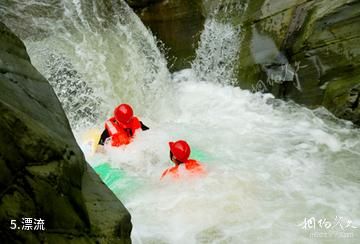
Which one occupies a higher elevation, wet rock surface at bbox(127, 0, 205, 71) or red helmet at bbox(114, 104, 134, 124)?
wet rock surface at bbox(127, 0, 205, 71)

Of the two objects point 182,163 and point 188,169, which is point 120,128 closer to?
point 182,163

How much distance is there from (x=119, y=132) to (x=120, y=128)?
88 millimetres

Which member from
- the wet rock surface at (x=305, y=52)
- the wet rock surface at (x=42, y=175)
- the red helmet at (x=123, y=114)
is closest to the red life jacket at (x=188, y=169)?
the red helmet at (x=123, y=114)

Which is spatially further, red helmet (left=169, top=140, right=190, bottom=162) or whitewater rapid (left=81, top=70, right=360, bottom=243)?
red helmet (left=169, top=140, right=190, bottom=162)

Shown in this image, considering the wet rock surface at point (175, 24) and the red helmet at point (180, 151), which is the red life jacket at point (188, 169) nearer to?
the red helmet at point (180, 151)

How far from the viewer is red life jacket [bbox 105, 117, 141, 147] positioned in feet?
22.0

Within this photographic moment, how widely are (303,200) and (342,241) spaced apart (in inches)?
35.4

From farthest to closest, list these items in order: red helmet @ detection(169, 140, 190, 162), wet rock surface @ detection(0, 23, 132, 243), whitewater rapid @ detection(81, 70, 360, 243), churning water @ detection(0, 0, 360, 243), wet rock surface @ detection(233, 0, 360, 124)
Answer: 1. wet rock surface @ detection(233, 0, 360, 124)
2. red helmet @ detection(169, 140, 190, 162)
3. churning water @ detection(0, 0, 360, 243)
4. whitewater rapid @ detection(81, 70, 360, 243)
5. wet rock surface @ detection(0, 23, 132, 243)

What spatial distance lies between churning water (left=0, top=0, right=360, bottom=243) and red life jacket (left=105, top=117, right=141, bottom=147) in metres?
0.13

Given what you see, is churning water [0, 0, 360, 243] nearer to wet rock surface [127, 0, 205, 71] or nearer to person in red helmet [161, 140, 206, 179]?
person in red helmet [161, 140, 206, 179]

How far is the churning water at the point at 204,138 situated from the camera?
5039 mm

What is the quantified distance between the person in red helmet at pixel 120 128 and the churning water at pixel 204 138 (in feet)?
0.48

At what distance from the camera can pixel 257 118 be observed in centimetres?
827

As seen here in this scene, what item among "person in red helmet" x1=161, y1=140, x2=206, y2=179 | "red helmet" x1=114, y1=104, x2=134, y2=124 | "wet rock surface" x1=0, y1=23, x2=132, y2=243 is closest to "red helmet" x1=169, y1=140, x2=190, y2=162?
"person in red helmet" x1=161, y1=140, x2=206, y2=179
